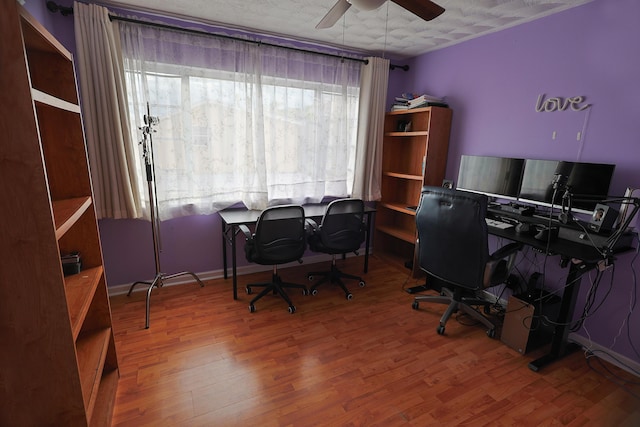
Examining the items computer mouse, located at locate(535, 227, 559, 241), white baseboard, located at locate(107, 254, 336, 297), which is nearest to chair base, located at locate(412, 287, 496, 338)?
computer mouse, located at locate(535, 227, 559, 241)

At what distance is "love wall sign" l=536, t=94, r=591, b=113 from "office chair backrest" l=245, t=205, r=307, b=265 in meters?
2.04

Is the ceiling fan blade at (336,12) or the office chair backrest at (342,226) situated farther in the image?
the office chair backrest at (342,226)

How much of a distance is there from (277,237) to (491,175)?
192cm

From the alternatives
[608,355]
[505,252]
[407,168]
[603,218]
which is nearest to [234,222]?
[505,252]

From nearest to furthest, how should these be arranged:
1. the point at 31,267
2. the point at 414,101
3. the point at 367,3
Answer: the point at 31,267 → the point at 367,3 → the point at 414,101

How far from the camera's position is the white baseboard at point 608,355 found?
2.09 meters

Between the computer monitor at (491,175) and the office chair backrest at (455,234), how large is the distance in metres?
0.83

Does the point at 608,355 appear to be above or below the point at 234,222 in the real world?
below

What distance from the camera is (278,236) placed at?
8.28ft

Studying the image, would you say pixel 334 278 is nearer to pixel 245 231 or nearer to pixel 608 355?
pixel 245 231

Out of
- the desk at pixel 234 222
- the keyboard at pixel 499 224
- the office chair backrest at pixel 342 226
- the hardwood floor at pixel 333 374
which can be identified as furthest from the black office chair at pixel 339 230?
the keyboard at pixel 499 224

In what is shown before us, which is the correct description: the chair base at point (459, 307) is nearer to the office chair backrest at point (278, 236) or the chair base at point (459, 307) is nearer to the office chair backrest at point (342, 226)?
the office chair backrest at point (342, 226)

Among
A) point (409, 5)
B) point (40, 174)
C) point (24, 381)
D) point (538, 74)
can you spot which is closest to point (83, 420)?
point (24, 381)

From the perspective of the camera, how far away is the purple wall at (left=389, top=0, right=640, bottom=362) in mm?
2039
